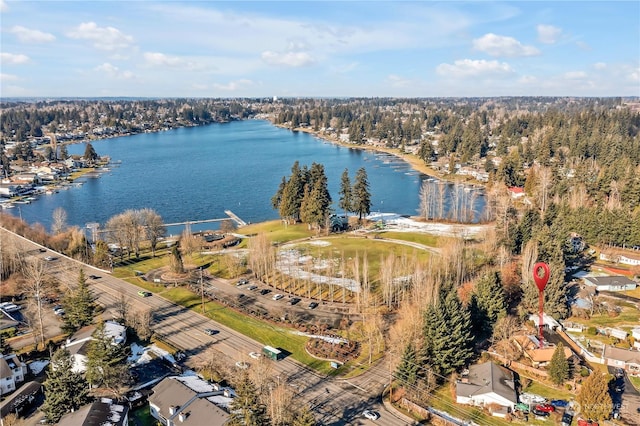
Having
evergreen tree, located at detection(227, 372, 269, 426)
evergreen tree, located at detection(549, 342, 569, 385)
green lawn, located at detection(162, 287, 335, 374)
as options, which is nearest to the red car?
evergreen tree, located at detection(549, 342, 569, 385)

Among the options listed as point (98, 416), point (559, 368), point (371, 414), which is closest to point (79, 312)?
point (98, 416)

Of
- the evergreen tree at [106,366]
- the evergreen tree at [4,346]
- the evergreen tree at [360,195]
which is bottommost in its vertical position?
the evergreen tree at [4,346]

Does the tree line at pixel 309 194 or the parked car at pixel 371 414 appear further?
the tree line at pixel 309 194

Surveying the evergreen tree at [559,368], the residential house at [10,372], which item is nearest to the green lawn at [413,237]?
the evergreen tree at [559,368]

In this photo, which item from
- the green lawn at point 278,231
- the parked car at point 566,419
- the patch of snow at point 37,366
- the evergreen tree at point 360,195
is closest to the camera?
the parked car at point 566,419

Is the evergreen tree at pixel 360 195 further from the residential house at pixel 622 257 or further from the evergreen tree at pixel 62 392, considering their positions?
the evergreen tree at pixel 62 392

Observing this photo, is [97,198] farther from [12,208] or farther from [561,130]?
[561,130]

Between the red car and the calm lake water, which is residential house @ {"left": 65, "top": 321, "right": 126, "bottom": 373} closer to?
the red car

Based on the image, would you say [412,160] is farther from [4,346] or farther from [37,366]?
[37,366]
